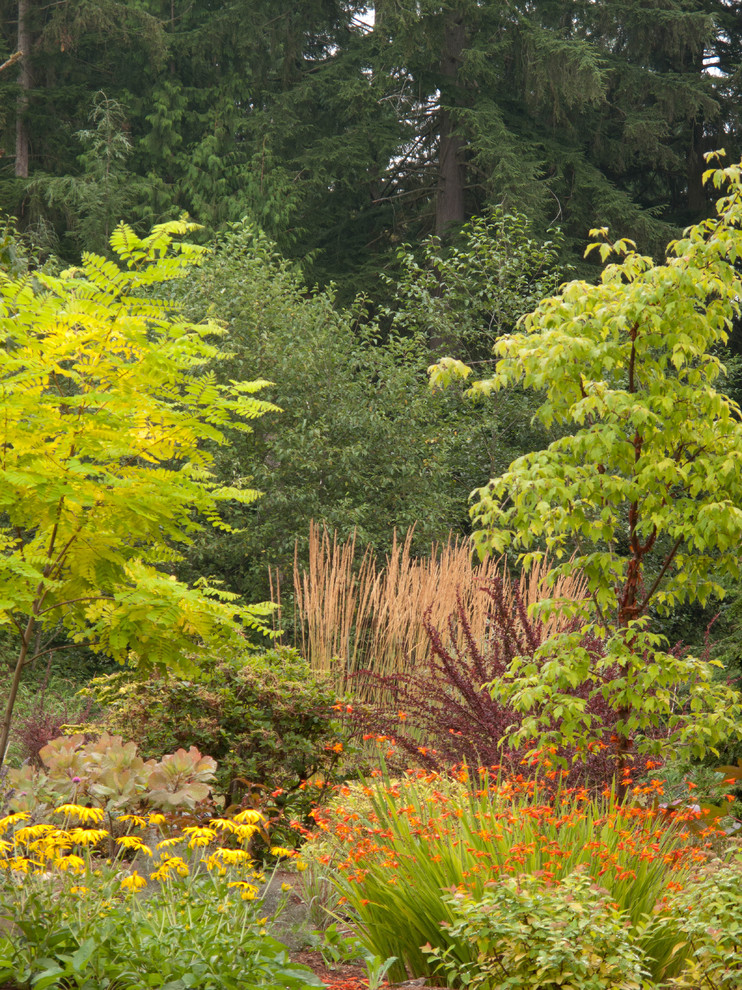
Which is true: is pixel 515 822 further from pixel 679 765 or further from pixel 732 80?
pixel 732 80

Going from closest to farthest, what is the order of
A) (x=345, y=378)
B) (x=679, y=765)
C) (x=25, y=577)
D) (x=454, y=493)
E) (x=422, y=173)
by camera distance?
(x=25, y=577) → (x=679, y=765) → (x=345, y=378) → (x=454, y=493) → (x=422, y=173)

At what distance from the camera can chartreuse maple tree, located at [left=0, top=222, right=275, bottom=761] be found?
4098mm

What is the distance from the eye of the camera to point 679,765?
235 inches

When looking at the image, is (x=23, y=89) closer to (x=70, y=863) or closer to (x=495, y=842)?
(x=70, y=863)

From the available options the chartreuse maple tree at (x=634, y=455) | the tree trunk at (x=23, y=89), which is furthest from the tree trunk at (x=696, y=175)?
the chartreuse maple tree at (x=634, y=455)

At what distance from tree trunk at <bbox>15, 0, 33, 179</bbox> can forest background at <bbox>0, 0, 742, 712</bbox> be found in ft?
0.13

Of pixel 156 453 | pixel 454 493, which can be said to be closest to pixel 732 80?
pixel 454 493

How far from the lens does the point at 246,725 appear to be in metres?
5.65

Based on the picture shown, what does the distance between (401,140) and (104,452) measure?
14638 millimetres

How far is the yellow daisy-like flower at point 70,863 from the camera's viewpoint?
3.11 meters

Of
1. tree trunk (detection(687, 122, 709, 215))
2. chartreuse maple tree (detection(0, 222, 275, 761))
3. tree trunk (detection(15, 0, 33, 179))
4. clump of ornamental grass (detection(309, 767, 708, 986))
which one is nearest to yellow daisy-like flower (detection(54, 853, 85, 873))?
clump of ornamental grass (detection(309, 767, 708, 986))

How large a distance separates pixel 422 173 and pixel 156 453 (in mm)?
14228

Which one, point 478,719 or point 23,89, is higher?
point 23,89

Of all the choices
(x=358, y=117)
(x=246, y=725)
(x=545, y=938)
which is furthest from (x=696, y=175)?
(x=545, y=938)
